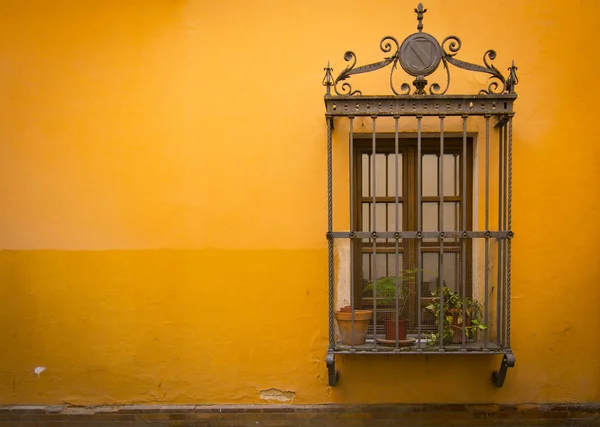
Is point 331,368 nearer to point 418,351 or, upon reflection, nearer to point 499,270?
point 418,351

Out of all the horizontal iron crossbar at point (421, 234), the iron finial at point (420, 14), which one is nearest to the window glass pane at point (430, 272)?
the horizontal iron crossbar at point (421, 234)

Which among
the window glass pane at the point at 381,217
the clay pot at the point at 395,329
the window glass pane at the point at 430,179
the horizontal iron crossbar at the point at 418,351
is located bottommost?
the horizontal iron crossbar at the point at 418,351

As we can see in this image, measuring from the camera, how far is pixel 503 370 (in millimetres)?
4336

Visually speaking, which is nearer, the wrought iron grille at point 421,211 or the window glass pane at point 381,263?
the wrought iron grille at point 421,211

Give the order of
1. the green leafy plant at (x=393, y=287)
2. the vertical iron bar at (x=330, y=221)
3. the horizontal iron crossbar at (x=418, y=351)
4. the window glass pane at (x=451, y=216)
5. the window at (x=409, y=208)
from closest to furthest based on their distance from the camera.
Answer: the horizontal iron crossbar at (x=418, y=351) → the vertical iron bar at (x=330, y=221) → the green leafy plant at (x=393, y=287) → the window at (x=409, y=208) → the window glass pane at (x=451, y=216)

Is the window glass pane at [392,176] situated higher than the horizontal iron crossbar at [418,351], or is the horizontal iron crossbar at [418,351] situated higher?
the window glass pane at [392,176]

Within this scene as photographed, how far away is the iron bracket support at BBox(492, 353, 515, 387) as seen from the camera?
4203 mm

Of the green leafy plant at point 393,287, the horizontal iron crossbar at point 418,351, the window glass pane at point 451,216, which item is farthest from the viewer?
the window glass pane at point 451,216

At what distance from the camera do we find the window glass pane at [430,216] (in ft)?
15.4

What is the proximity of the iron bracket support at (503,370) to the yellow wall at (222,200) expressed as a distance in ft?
0.24

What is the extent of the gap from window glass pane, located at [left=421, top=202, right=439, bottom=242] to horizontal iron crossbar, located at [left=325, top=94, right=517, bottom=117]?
830 millimetres

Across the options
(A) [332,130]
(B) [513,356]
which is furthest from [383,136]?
(B) [513,356]

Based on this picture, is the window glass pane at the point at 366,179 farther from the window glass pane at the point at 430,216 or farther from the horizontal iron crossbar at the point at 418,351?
the horizontal iron crossbar at the point at 418,351

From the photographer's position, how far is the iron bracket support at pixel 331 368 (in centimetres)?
423
